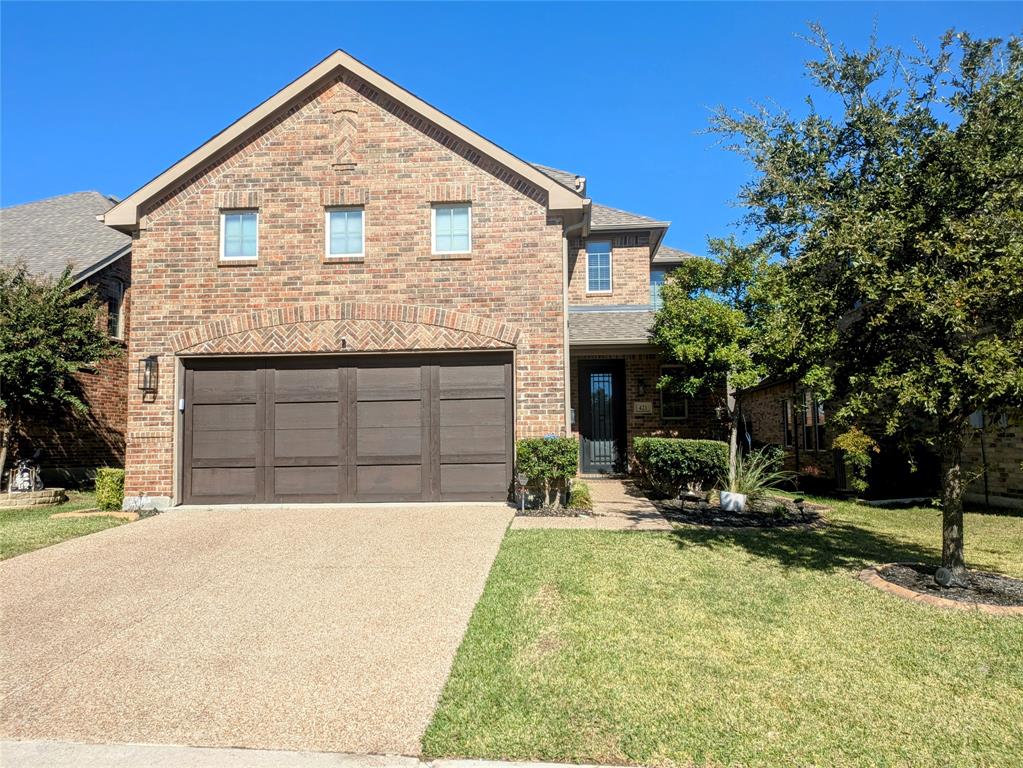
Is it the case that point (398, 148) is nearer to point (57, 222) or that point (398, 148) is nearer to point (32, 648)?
point (32, 648)

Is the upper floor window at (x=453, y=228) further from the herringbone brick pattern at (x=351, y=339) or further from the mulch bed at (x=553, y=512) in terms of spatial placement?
the mulch bed at (x=553, y=512)

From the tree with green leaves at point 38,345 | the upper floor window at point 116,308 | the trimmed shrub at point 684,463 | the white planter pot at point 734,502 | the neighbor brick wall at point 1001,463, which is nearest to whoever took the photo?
the white planter pot at point 734,502

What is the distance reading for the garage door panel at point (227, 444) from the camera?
10.9 meters

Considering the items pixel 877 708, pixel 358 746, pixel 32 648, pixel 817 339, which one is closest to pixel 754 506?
pixel 817 339

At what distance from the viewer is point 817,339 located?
20.3ft

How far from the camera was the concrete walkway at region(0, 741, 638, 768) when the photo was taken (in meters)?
3.14

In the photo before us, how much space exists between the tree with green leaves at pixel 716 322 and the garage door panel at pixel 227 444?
26.7ft

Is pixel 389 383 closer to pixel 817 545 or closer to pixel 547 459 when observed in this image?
pixel 547 459

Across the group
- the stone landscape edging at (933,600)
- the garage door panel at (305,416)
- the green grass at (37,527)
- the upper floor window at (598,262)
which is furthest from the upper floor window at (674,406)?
the green grass at (37,527)

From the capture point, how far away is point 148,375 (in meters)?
10.7

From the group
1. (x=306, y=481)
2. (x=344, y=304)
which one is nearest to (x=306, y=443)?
(x=306, y=481)

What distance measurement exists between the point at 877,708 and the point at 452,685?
8.26ft

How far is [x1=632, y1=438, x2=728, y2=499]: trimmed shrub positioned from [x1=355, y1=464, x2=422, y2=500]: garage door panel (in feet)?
14.1

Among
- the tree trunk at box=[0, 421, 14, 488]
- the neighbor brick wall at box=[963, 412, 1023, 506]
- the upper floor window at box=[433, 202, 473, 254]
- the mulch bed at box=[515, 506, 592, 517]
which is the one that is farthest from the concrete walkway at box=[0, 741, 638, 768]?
the tree trunk at box=[0, 421, 14, 488]
